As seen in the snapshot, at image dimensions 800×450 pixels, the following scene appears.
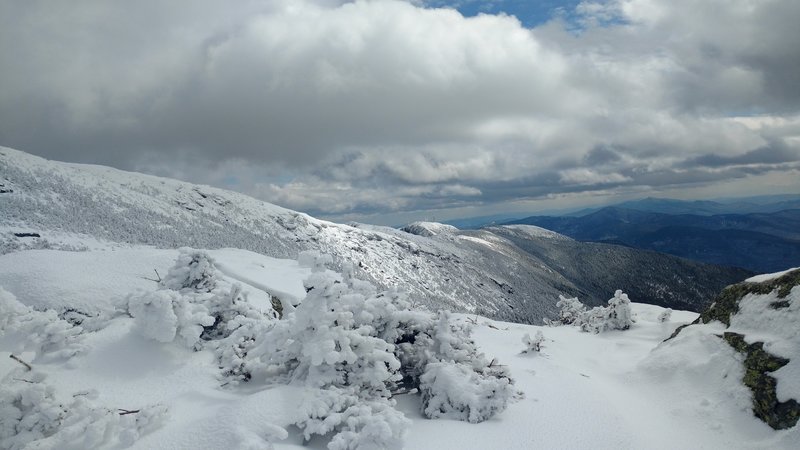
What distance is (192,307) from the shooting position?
10031mm

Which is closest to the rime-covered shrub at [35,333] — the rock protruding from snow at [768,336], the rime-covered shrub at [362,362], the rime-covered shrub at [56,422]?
the rime-covered shrub at [56,422]

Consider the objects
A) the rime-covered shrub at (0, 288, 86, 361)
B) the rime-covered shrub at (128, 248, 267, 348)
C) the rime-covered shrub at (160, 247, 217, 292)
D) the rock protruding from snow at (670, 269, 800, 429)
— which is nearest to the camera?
the rime-covered shrub at (0, 288, 86, 361)

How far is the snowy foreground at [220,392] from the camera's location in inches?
251

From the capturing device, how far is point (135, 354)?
897 cm

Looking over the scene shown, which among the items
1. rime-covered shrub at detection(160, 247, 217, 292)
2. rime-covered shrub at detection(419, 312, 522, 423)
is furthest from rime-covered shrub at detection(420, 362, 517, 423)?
rime-covered shrub at detection(160, 247, 217, 292)

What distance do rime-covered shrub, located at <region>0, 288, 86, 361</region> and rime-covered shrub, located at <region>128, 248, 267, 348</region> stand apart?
4.12 ft

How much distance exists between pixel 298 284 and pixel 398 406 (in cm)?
1443

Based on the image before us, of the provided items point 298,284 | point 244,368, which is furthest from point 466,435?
point 298,284

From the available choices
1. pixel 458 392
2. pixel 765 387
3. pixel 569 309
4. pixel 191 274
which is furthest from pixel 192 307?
pixel 569 309

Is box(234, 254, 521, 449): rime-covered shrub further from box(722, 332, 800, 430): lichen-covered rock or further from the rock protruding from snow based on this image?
the rock protruding from snow

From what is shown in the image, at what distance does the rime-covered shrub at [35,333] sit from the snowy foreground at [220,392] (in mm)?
28

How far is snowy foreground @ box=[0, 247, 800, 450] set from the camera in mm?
6371

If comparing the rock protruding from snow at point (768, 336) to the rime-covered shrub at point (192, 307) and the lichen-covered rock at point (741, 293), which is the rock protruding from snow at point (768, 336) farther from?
the rime-covered shrub at point (192, 307)

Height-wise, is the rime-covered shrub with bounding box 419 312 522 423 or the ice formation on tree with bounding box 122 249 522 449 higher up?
the ice formation on tree with bounding box 122 249 522 449
